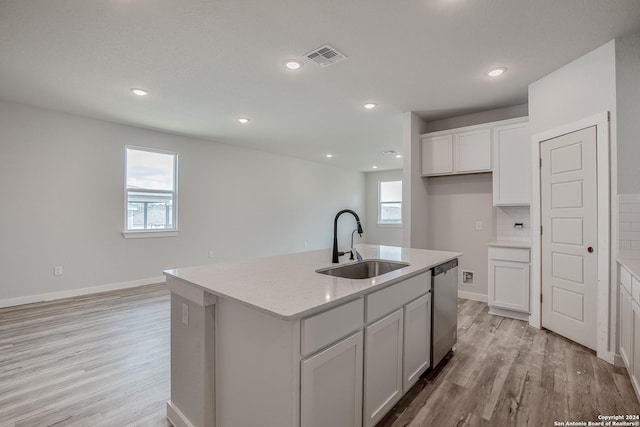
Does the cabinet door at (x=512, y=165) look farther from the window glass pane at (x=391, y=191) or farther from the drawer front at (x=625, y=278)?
the window glass pane at (x=391, y=191)

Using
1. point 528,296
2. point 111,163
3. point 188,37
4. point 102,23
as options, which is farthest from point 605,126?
point 111,163

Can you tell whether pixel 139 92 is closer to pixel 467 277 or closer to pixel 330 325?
pixel 330 325

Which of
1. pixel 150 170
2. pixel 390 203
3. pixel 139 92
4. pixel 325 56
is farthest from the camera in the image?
pixel 390 203

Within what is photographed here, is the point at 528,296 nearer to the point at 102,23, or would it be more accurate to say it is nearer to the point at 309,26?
the point at 309,26

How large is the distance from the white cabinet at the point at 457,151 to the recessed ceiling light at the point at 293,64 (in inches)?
91.8

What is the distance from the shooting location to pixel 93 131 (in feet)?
14.4

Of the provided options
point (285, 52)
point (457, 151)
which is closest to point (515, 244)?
point (457, 151)

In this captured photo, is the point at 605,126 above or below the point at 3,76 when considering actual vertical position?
below

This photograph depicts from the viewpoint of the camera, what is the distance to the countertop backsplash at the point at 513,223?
3770mm

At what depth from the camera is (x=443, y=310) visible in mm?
2387

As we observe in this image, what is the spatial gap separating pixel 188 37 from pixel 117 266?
3849 mm

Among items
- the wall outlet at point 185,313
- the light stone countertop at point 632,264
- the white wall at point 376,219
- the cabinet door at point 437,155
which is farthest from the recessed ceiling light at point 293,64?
the white wall at point 376,219

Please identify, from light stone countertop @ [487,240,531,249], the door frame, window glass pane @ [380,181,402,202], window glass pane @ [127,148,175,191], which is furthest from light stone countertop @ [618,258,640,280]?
window glass pane @ [380,181,402,202]

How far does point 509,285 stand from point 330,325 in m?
3.14
